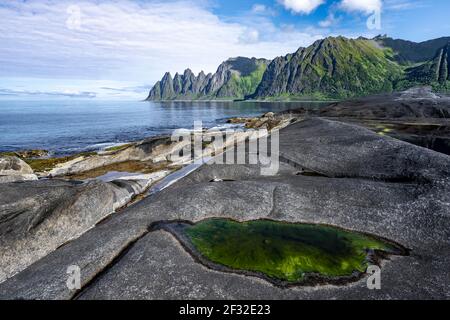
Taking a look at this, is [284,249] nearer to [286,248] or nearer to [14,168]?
[286,248]

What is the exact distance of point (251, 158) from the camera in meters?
37.6

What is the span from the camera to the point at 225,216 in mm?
24062

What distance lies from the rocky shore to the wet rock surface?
8 cm

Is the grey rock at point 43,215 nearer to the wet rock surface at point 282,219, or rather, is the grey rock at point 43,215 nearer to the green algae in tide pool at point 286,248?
the wet rock surface at point 282,219

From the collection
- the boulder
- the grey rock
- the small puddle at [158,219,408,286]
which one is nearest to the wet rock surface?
the small puddle at [158,219,408,286]

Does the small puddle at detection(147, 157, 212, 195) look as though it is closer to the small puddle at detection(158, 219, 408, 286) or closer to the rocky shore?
the rocky shore

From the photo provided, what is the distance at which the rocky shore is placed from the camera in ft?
51.4

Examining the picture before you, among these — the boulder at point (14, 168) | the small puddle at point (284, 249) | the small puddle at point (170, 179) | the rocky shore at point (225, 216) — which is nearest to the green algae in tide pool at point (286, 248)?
the small puddle at point (284, 249)

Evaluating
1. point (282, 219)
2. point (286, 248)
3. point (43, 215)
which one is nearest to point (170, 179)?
point (43, 215)

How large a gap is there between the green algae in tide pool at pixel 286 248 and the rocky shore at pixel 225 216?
0.90 m

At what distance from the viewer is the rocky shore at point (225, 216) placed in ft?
51.4

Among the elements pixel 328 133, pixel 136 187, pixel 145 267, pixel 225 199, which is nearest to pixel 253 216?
pixel 225 199

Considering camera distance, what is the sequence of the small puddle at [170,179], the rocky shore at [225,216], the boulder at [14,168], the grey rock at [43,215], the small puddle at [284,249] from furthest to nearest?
the boulder at [14,168] → the small puddle at [170,179] → the grey rock at [43,215] → the small puddle at [284,249] → the rocky shore at [225,216]

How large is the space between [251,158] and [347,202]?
15202 mm
